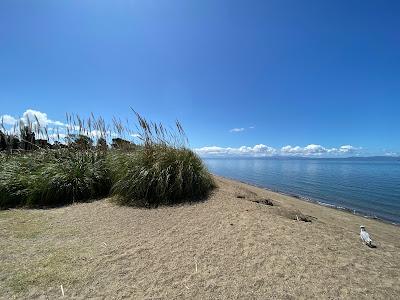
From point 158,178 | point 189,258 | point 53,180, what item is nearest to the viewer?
point 189,258

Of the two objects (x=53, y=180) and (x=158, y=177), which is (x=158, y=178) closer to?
(x=158, y=177)

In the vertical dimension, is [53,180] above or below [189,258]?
above

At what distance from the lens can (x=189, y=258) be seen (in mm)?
3822

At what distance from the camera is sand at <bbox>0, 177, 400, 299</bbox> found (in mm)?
3055

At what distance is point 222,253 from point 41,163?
683 centimetres

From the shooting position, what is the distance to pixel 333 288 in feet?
10.1

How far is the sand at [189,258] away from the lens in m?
3.05

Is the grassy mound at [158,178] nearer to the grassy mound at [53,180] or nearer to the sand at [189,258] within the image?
the grassy mound at [53,180]

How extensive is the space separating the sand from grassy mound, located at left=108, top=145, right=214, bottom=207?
3.40ft

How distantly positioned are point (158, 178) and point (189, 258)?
Answer: 3.28 meters

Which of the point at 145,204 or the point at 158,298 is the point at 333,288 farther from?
the point at 145,204

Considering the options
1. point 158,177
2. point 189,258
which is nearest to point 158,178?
point 158,177

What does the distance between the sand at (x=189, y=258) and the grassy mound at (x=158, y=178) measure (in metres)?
1.04

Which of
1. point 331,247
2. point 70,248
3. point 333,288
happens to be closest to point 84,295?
point 70,248
